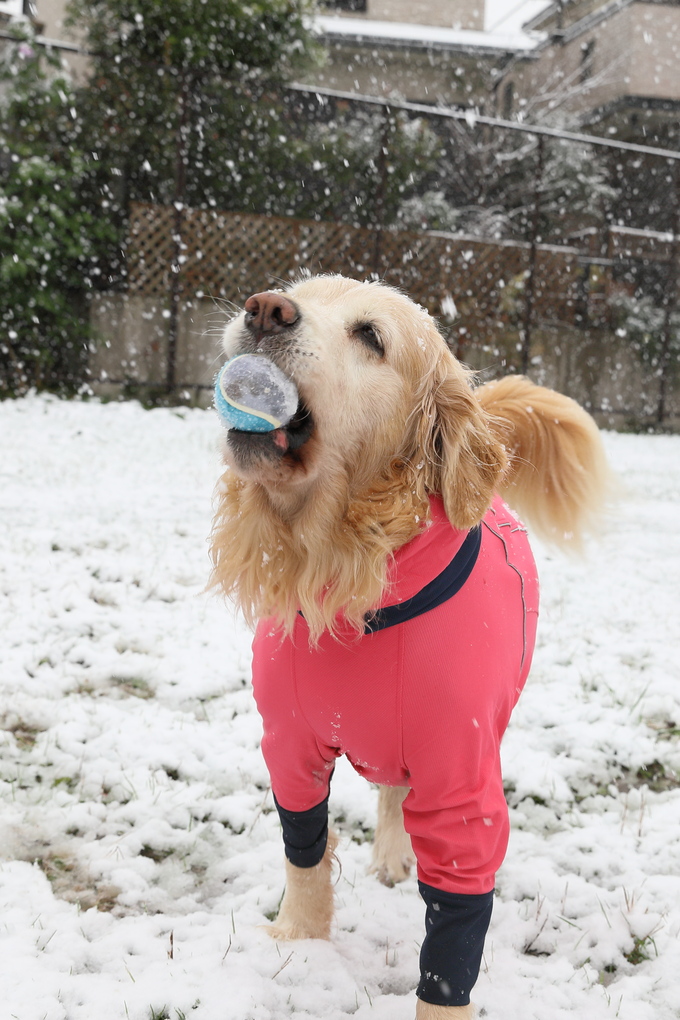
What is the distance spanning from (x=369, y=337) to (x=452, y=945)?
1328 mm

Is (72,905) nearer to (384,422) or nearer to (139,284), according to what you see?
(384,422)

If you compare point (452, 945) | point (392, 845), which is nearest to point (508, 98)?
point (392, 845)

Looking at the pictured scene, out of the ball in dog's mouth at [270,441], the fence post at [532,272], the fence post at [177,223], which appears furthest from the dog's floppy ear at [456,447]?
the fence post at [532,272]

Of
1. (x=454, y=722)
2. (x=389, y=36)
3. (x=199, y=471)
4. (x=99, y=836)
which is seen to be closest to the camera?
(x=454, y=722)

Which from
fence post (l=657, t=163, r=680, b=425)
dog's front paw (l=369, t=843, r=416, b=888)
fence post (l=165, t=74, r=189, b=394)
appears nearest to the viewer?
dog's front paw (l=369, t=843, r=416, b=888)

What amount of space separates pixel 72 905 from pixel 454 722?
1182 mm

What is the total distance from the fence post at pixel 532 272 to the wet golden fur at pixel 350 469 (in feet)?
29.1

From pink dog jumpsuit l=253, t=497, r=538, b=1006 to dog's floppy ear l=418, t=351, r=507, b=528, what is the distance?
0.08 m

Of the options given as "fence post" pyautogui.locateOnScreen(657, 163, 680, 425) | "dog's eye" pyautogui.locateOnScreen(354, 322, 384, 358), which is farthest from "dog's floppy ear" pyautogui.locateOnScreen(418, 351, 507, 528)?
"fence post" pyautogui.locateOnScreen(657, 163, 680, 425)

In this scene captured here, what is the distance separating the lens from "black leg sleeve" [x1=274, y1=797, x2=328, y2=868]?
1.93 metres

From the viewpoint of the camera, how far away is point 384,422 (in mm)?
1812

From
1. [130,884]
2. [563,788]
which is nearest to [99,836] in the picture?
[130,884]

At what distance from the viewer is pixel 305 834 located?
6.37 ft

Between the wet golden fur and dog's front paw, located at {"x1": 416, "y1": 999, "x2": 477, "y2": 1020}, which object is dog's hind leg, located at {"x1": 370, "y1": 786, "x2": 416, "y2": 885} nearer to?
dog's front paw, located at {"x1": 416, "y1": 999, "x2": 477, "y2": 1020}
